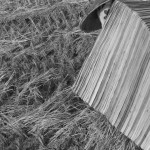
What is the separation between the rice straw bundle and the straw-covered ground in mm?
417

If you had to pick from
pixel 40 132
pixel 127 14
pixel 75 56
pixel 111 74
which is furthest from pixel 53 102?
pixel 127 14

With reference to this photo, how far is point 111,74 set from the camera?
1.25 m

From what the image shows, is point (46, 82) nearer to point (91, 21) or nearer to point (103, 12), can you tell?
point (91, 21)

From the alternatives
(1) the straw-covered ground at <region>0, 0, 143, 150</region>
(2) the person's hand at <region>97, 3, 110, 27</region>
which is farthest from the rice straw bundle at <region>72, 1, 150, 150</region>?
(1) the straw-covered ground at <region>0, 0, 143, 150</region>

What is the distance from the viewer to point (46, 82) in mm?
1958

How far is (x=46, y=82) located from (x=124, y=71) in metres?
0.83

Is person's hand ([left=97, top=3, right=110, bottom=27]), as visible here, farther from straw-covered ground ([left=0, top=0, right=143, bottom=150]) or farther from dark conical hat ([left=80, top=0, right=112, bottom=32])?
straw-covered ground ([left=0, top=0, right=143, bottom=150])

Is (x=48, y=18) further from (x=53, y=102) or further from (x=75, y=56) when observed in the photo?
(x=53, y=102)

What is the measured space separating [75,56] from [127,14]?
95cm

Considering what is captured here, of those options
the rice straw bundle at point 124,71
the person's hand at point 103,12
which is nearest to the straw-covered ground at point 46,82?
the rice straw bundle at point 124,71

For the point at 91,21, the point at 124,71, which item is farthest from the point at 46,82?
the point at 124,71

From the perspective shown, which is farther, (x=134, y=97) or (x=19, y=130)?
(x=19, y=130)

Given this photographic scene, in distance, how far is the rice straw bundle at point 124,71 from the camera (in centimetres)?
117

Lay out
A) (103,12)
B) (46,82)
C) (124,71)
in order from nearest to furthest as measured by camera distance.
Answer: (124,71) → (103,12) → (46,82)
